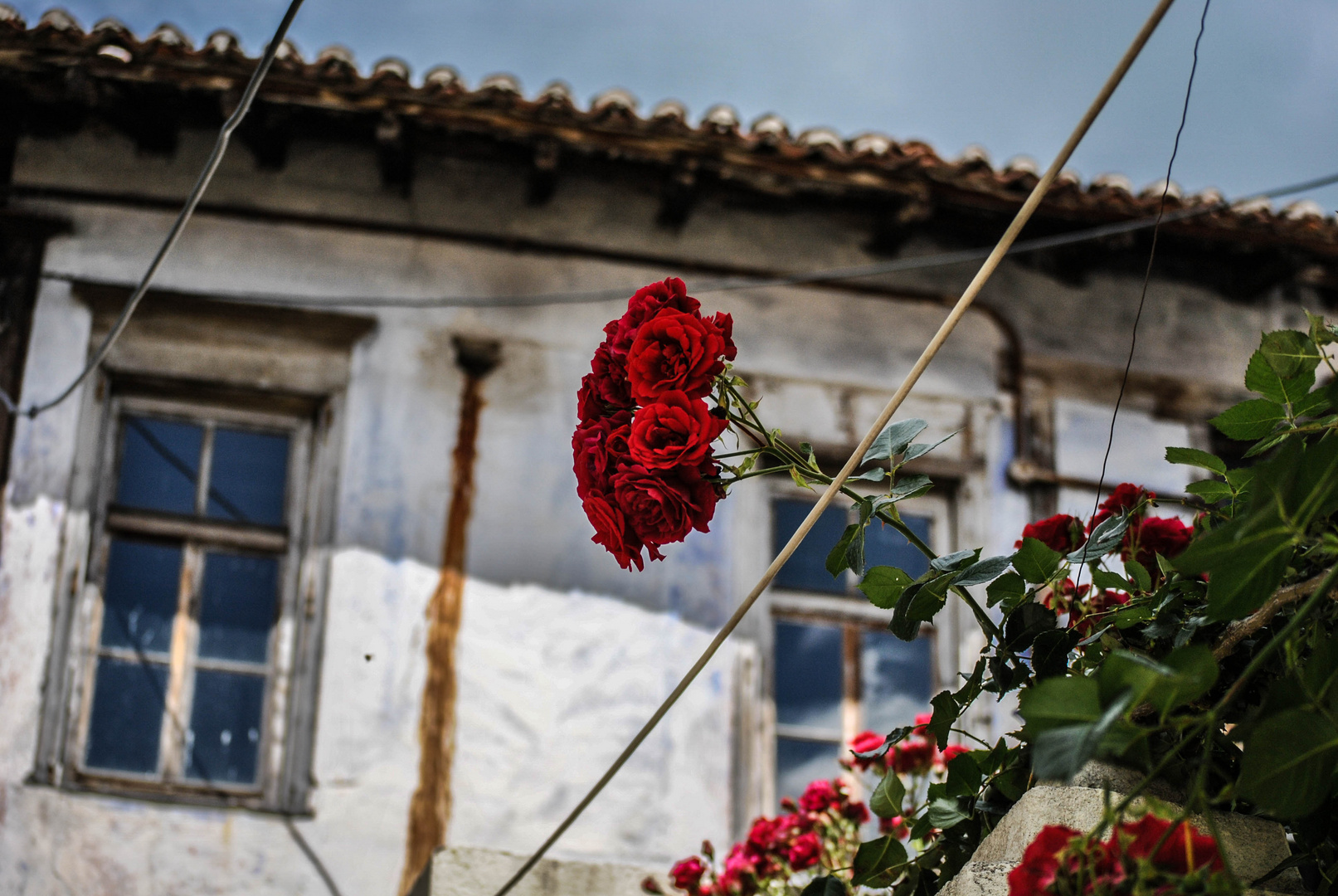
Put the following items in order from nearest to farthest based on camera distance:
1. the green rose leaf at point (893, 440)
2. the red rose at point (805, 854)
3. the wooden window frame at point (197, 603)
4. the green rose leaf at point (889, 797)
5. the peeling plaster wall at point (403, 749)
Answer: the green rose leaf at point (893, 440)
the green rose leaf at point (889, 797)
the red rose at point (805, 854)
the peeling plaster wall at point (403, 749)
the wooden window frame at point (197, 603)

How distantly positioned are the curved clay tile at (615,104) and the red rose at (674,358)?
412cm

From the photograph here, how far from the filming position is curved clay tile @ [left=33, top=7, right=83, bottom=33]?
5.44 m

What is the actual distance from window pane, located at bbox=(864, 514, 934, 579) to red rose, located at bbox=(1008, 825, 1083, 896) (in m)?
4.31

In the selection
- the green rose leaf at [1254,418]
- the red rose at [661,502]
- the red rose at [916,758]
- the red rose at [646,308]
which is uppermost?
the red rose at [646,308]

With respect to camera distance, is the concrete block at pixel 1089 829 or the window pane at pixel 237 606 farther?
the window pane at pixel 237 606

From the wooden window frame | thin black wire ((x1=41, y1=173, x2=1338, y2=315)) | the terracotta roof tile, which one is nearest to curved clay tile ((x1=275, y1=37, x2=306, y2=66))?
the terracotta roof tile

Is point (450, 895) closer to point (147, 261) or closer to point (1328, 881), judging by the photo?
point (1328, 881)

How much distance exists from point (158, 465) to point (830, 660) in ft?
9.19

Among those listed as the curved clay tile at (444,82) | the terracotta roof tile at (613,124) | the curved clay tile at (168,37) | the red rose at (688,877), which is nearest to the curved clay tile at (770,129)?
the terracotta roof tile at (613,124)

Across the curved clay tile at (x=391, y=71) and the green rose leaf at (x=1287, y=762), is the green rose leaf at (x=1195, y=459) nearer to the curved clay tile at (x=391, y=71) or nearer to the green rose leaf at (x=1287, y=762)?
the green rose leaf at (x=1287, y=762)

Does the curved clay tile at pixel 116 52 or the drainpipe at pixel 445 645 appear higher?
the curved clay tile at pixel 116 52

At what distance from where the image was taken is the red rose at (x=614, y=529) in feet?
5.72

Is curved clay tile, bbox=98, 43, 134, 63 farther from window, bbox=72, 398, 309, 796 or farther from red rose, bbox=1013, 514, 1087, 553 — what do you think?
red rose, bbox=1013, 514, 1087, 553

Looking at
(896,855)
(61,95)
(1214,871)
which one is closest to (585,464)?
(896,855)
